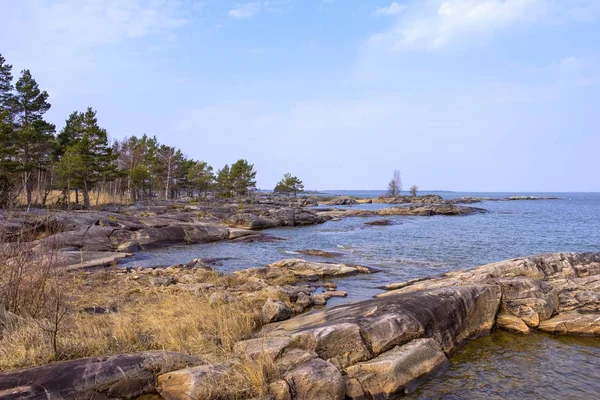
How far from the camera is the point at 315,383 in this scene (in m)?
6.39

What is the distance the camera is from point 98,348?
739 cm

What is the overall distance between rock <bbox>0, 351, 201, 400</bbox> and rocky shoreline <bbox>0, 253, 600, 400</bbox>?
0.05 feet

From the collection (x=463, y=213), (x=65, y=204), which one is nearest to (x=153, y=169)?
(x=65, y=204)

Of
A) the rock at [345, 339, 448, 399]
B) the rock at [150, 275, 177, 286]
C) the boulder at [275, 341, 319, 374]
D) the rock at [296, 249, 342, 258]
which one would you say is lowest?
the rock at [296, 249, 342, 258]

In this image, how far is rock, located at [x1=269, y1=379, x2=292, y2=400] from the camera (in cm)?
612

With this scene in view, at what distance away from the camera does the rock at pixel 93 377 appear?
5520 mm

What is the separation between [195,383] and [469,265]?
19.5 meters

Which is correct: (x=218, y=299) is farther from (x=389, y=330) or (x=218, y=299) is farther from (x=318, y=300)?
(x=389, y=330)

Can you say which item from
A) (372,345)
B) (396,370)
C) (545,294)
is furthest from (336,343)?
(545,294)

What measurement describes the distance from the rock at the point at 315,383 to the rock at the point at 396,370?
0.64 meters

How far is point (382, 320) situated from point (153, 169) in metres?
73.1

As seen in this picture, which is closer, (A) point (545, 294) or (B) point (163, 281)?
(A) point (545, 294)

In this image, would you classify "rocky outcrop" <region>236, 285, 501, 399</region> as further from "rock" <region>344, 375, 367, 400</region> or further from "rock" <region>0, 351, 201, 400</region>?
"rock" <region>0, 351, 201, 400</region>

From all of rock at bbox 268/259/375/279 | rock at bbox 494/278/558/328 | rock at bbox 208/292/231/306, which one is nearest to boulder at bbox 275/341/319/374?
rock at bbox 208/292/231/306
